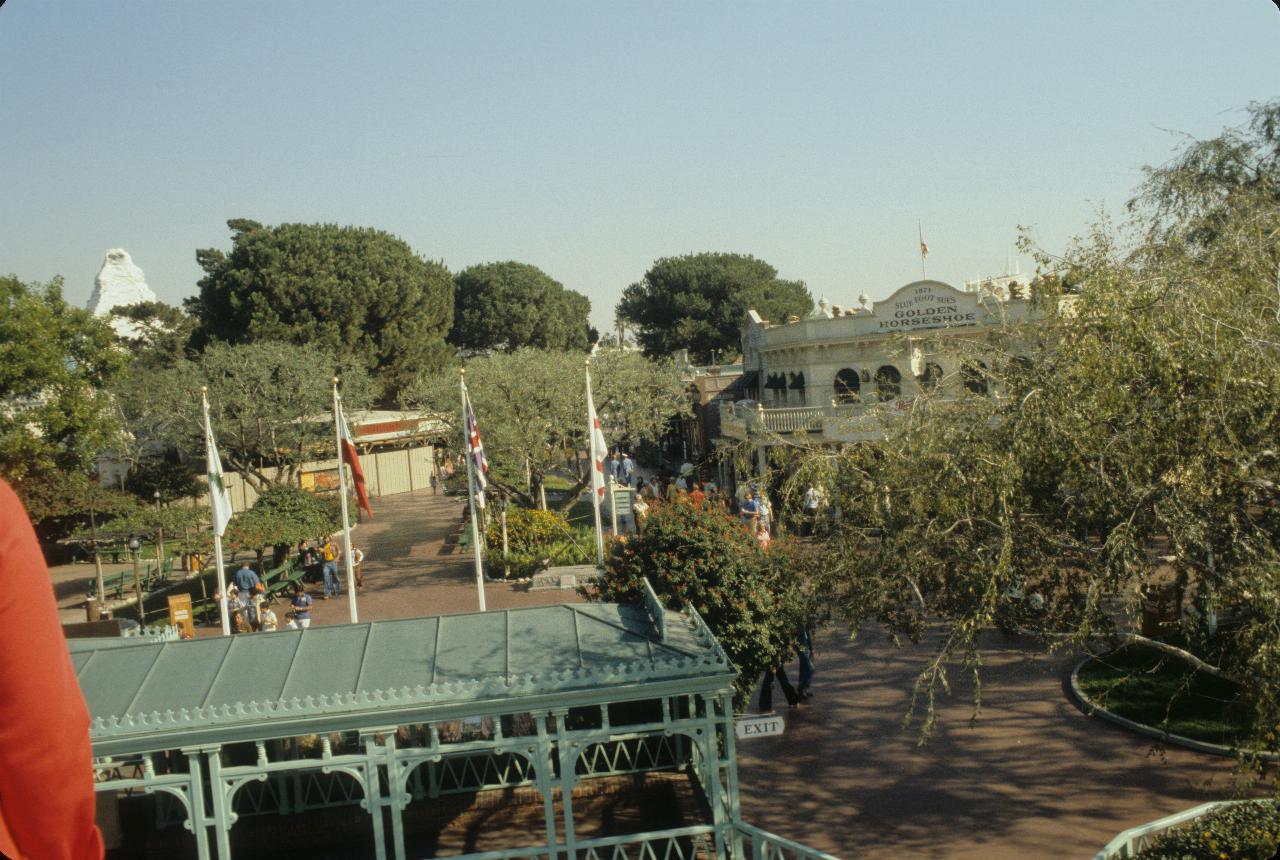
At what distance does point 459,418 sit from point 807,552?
22376 mm

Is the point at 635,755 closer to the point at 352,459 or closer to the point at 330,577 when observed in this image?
the point at 352,459

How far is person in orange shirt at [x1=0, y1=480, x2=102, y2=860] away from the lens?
6.70 feet

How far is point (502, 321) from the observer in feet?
260

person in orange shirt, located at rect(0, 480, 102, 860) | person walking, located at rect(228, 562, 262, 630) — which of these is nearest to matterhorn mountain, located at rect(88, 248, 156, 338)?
person walking, located at rect(228, 562, 262, 630)

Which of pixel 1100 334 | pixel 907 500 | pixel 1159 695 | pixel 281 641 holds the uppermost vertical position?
pixel 1100 334

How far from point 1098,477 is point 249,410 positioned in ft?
114

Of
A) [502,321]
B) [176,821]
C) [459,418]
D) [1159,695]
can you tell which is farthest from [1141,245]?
[502,321]

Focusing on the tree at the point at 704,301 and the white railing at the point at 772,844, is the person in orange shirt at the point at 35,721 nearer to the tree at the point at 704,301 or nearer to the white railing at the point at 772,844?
the white railing at the point at 772,844

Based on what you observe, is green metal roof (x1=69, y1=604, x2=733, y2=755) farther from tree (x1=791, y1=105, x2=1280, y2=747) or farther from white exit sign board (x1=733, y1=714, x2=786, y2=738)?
tree (x1=791, y1=105, x2=1280, y2=747)

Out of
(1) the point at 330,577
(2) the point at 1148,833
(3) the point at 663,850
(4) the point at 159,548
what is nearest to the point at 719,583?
(3) the point at 663,850

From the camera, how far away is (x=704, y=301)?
78188mm

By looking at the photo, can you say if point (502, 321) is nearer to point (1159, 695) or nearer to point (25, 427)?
point (25, 427)

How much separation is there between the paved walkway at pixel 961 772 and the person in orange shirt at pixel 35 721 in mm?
9887

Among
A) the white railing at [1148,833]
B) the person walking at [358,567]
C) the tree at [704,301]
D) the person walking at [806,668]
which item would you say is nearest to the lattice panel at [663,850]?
the white railing at [1148,833]
